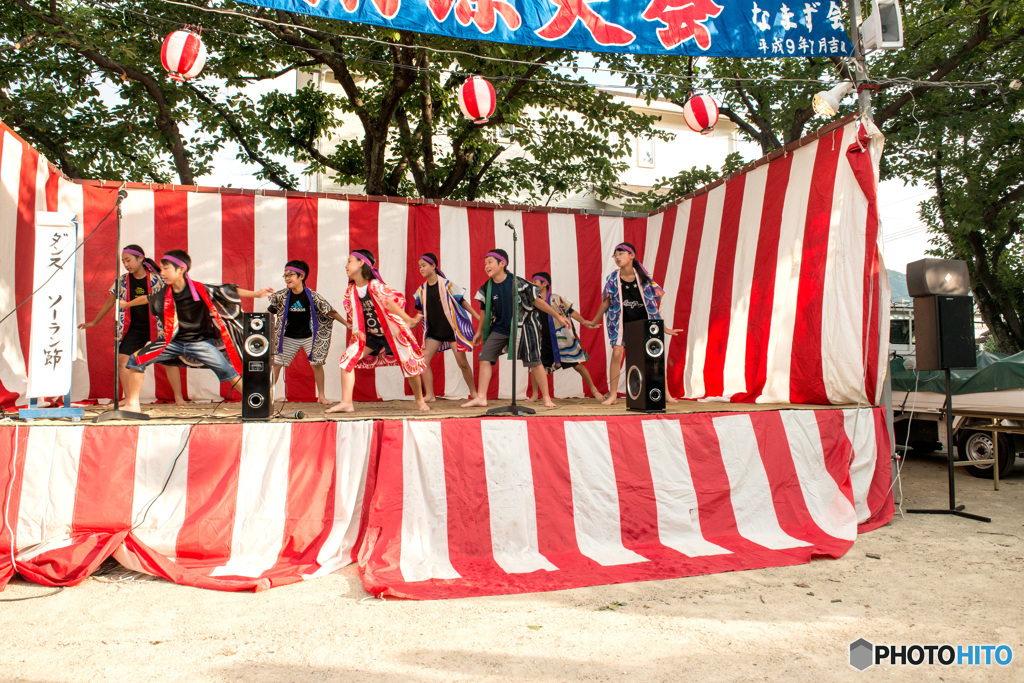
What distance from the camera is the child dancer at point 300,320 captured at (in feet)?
20.3

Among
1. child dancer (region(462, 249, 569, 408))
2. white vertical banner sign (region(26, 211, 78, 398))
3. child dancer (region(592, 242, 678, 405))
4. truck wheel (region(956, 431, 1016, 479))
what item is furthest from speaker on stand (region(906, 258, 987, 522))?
white vertical banner sign (region(26, 211, 78, 398))

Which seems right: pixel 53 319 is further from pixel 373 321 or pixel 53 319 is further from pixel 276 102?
pixel 276 102

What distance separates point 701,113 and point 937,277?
88.6 inches

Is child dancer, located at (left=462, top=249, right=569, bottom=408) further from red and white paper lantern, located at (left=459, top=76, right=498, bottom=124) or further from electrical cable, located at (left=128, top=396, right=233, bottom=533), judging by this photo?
electrical cable, located at (left=128, top=396, right=233, bottom=533)

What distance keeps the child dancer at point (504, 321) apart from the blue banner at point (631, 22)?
1.82 meters

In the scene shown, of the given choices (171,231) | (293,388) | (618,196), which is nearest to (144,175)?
(171,231)

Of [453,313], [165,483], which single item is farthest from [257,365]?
[453,313]

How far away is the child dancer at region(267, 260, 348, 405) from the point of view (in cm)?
618

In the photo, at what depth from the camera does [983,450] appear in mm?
7055

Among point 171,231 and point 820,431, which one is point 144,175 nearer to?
point 171,231

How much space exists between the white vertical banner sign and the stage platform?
48cm

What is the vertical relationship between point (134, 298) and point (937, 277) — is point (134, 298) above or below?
above

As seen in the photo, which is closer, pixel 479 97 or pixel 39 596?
pixel 39 596

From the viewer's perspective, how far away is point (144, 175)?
38.0ft
